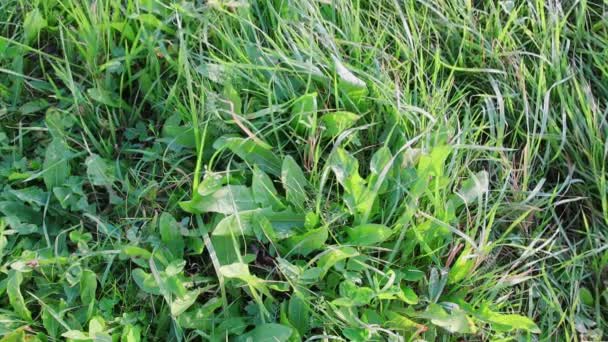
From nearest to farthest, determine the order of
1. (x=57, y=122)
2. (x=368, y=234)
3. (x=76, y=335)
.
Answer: (x=76, y=335), (x=368, y=234), (x=57, y=122)

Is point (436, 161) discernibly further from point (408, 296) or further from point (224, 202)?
point (224, 202)

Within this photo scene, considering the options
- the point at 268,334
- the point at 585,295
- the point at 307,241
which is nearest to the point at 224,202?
the point at 307,241

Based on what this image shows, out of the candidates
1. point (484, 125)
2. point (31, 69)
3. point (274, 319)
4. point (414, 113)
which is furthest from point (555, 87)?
point (31, 69)

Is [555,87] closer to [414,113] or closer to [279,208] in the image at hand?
[414,113]

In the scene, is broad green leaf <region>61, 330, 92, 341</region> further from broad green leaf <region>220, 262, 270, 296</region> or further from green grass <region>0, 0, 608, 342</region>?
broad green leaf <region>220, 262, 270, 296</region>

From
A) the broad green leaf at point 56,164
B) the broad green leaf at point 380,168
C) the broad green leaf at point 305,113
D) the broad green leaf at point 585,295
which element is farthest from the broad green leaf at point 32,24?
the broad green leaf at point 585,295

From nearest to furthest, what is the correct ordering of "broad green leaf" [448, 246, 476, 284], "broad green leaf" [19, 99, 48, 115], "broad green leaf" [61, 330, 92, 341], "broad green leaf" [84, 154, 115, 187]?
"broad green leaf" [61, 330, 92, 341], "broad green leaf" [448, 246, 476, 284], "broad green leaf" [84, 154, 115, 187], "broad green leaf" [19, 99, 48, 115]

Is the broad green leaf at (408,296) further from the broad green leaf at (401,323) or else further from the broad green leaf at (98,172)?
the broad green leaf at (98,172)

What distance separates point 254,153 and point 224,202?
0.51 ft

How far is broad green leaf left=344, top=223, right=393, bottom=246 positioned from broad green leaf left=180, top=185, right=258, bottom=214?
8.9 inches

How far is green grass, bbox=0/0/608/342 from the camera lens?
4.74ft

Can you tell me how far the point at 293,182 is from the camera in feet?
5.04

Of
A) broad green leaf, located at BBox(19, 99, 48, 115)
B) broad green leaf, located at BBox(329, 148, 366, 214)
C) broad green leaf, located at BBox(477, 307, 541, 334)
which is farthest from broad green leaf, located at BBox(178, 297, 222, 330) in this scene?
broad green leaf, located at BBox(19, 99, 48, 115)

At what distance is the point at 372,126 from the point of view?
165 centimetres
